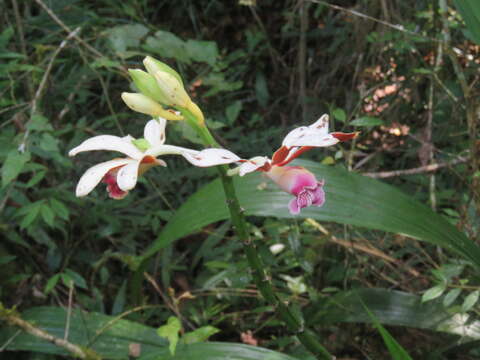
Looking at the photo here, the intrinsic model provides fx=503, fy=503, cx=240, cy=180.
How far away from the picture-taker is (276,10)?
2.68 m

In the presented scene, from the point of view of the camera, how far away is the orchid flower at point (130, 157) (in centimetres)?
69

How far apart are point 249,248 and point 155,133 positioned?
246 millimetres

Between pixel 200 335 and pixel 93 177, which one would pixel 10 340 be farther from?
pixel 93 177

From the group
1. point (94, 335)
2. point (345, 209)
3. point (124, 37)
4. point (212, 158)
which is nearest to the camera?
point (212, 158)

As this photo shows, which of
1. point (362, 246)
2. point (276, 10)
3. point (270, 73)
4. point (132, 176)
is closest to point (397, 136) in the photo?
point (362, 246)

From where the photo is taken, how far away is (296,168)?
779mm

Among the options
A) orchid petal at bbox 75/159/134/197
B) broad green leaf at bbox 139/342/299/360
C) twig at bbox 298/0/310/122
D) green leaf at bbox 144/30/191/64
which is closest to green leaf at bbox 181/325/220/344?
broad green leaf at bbox 139/342/299/360

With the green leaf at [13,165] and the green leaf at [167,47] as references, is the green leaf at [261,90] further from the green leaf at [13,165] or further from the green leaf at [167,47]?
the green leaf at [13,165]

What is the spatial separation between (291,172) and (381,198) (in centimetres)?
44

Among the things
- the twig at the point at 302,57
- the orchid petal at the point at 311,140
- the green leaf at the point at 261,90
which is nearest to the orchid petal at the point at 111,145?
the orchid petal at the point at 311,140

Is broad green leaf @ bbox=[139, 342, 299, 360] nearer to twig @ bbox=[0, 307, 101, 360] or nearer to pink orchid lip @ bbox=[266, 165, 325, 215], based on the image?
twig @ bbox=[0, 307, 101, 360]

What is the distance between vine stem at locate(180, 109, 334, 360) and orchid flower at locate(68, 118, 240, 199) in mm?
56

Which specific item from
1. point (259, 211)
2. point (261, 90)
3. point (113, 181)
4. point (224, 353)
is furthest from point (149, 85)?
point (261, 90)

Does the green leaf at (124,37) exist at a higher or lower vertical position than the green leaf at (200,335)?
higher
